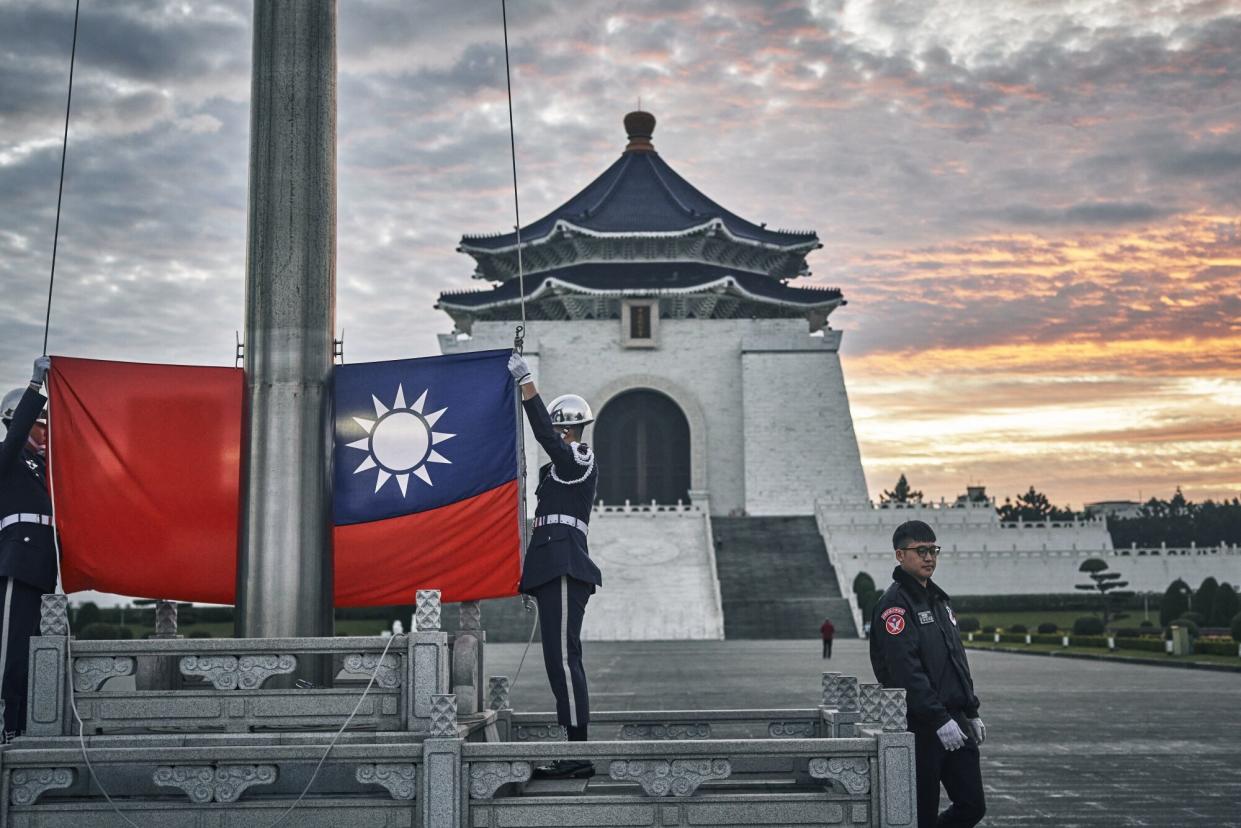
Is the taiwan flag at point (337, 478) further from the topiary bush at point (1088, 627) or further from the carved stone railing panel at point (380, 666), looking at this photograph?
the topiary bush at point (1088, 627)

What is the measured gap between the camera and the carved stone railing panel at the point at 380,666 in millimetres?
5199

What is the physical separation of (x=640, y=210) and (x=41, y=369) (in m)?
39.4

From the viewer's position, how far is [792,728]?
20.9 feet

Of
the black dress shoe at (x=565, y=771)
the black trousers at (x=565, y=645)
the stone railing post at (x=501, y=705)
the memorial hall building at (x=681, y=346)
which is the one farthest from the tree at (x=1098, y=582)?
the black dress shoe at (x=565, y=771)

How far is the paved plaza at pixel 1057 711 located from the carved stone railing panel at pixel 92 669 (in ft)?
13.0

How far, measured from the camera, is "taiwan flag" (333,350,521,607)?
245 inches

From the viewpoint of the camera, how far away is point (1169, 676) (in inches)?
683

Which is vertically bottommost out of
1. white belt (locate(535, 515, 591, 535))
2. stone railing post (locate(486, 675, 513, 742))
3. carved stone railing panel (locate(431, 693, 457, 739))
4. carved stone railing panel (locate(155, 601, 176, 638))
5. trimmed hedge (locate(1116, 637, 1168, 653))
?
trimmed hedge (locate(1116, 637, 1168, 653))

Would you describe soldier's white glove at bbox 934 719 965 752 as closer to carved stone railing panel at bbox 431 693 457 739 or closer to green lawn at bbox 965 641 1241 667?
carved stone railing panel at bbox 431 693 457 739

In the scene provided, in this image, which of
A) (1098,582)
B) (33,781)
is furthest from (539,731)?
(1098,582)

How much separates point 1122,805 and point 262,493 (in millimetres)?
4457

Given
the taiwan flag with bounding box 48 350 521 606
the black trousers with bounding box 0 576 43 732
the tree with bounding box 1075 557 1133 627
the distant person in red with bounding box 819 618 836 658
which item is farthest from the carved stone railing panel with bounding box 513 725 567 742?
the tree with bounding box 1075 557 1133 627

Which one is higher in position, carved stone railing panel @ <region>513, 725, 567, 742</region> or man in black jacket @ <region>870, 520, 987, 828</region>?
man in black jacket @ <region>870, 520, 987, 828</region>

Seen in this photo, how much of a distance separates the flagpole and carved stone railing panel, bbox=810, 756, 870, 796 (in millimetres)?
2211
